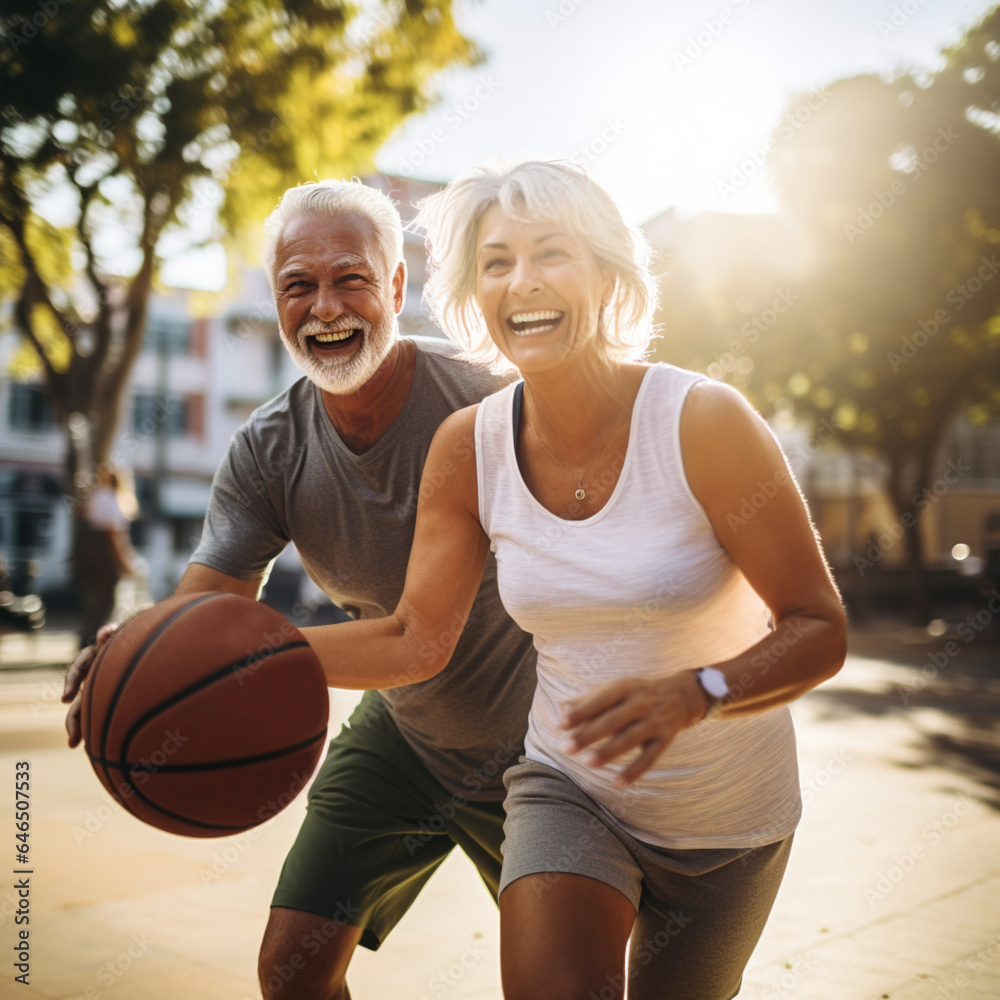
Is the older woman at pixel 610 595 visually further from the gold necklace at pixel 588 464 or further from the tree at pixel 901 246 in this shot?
the tree at pixel 901 246

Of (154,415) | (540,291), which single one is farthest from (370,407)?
(154,415)

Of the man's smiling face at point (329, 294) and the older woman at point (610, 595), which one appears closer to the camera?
the older woman at point (610, 595)

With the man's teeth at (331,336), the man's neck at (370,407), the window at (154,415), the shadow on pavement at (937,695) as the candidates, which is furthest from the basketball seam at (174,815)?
the window at (154,415)

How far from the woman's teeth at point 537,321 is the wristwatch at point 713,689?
863 mm

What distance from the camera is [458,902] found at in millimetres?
4539

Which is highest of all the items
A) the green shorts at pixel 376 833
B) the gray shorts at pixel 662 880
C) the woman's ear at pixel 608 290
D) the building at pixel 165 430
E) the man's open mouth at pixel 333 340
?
the woman's ear at pixel 608 290

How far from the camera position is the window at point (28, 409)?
30484 millimetres

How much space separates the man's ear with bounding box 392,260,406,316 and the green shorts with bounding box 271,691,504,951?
1176 mm

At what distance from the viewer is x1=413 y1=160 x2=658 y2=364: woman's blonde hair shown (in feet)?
7.29

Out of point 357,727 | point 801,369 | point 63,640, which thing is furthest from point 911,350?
point 357,727

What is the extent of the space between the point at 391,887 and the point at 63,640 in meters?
16.3

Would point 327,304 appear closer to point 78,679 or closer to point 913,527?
point 78,679

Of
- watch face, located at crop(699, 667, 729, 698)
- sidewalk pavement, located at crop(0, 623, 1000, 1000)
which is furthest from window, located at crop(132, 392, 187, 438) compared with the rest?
watch face, located at crop(699, 667, 729, 698)

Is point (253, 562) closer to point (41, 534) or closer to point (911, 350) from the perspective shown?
point (911, 350)
